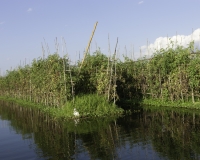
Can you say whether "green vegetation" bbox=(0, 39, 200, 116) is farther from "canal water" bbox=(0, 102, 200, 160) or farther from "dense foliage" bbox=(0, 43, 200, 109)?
"canal water" bbox=(0, 102, 200, 160)

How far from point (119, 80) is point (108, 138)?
10.7m

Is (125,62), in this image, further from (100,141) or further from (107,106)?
(100,141)

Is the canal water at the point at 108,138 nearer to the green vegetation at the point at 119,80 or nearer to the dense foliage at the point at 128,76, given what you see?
the green vegetation at the point at 119,80

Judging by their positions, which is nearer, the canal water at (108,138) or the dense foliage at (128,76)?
the canal water at (108,138)

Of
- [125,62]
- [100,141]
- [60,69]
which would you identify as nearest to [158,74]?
[125,62]

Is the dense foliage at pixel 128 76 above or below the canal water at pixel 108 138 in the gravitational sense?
above

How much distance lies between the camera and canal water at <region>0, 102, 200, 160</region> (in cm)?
Result: 796

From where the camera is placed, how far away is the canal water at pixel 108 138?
7.96 meters

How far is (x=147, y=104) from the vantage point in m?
19.0

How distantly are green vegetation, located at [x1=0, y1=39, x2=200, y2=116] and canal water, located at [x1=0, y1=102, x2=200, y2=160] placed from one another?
1845 mm

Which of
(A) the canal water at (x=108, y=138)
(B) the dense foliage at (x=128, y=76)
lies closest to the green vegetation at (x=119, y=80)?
(B) the dense foliage at (x=128, y=76)

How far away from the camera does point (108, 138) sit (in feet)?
32.4

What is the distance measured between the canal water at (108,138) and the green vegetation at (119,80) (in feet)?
6.05

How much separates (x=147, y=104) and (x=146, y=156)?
459 inches
